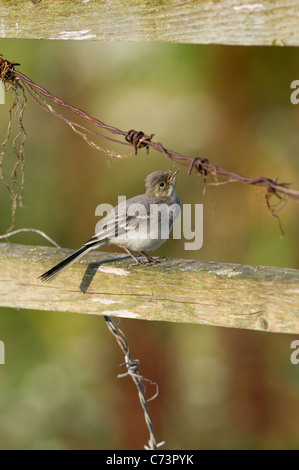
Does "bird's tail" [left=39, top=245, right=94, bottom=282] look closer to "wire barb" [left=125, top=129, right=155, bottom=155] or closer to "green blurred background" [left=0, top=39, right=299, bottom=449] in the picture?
"wire barb" [left=125, top=129, right=155, bottom=155]

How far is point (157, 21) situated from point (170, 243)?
9.89ft

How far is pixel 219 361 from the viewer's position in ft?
17.7

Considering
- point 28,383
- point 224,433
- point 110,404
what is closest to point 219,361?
point 224,433

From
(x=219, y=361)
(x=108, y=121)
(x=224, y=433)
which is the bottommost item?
(x=224, y=433)

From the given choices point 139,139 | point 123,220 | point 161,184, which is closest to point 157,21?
point 139,139

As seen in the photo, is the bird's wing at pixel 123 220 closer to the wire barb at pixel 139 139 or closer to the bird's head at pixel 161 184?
the bird's head at pixel 161 184

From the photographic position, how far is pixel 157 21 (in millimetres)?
2432

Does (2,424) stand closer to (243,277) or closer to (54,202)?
(54,202)

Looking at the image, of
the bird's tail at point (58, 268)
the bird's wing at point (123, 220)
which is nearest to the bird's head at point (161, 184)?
the bird's wing at point (123, 220)

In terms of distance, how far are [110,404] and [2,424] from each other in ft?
2.67

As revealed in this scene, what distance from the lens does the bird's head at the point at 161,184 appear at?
398 centimetres

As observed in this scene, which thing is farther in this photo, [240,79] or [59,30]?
[240,79]

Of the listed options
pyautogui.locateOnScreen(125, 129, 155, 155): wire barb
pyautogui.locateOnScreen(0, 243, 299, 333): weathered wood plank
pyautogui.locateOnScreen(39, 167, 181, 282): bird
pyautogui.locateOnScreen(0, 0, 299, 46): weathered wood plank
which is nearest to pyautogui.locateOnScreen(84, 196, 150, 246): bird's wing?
pyautogui.locateOnScreen(39, 167, 181, 282): bird

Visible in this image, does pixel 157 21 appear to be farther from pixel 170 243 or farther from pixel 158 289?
pixel 170 243
